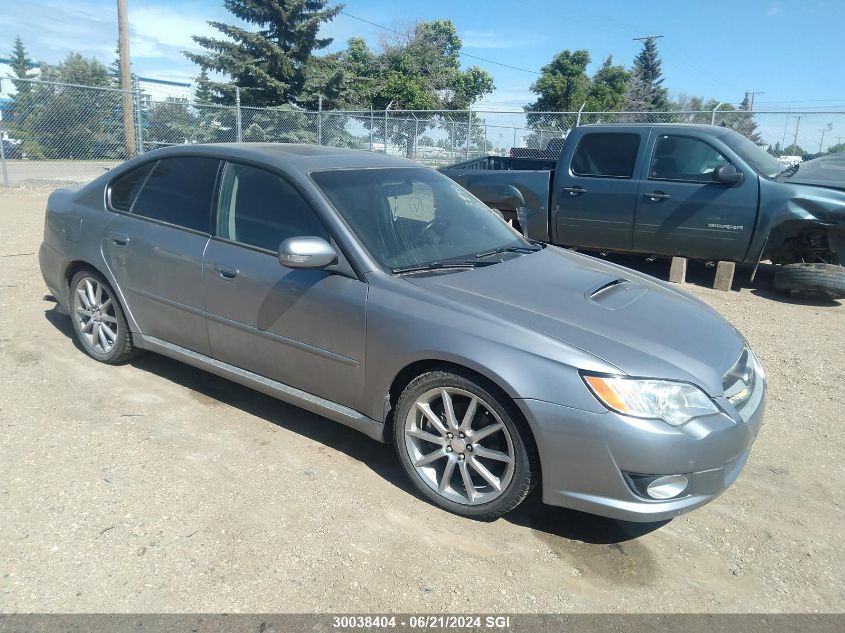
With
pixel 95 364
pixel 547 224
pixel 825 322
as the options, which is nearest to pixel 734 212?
pixel 825 322

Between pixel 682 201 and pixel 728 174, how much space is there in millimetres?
548

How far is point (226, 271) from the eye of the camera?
3732mm

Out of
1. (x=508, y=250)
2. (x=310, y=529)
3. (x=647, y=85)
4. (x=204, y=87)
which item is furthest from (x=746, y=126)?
(x=647, y=85)

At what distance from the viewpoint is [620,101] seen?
5297cm

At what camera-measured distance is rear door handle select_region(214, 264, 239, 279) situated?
3.70 meters

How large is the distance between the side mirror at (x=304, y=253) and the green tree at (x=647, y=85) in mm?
55671

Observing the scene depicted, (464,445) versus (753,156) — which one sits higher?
(753,156)

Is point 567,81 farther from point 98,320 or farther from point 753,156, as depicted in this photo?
point 98,320

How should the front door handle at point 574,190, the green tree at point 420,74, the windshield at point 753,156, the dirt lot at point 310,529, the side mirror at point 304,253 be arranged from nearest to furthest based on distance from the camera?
1. the dirt lot at point 310,529
2. the side mirror at point 304,253
3. the windshield at point 753,156
4. the front door handle at point 574,190
5. the green tree at point 420,74

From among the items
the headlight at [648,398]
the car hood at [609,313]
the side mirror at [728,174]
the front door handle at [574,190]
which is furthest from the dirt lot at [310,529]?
the front door handle at [574,190]

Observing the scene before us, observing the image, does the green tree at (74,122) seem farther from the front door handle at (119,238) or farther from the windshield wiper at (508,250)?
the windshield wiper at (508,250)

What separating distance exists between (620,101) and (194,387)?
179 ft

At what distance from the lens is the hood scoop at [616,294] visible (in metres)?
3.25

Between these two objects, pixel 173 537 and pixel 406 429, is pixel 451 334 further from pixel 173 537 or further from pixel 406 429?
pixel 173 537
